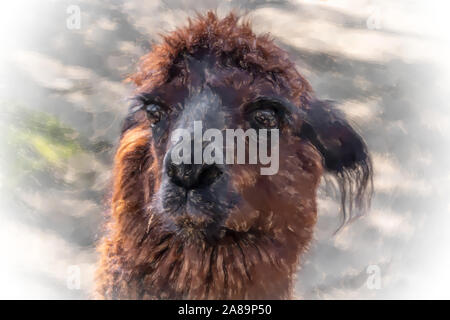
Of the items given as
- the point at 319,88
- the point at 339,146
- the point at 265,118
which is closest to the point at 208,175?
the point at 265,118

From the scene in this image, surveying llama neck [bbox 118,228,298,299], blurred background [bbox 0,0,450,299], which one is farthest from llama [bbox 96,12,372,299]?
blurred background [bbox 0,0,450,299]

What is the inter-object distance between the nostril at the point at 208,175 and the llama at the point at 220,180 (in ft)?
0.13

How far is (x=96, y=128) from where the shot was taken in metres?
2.34

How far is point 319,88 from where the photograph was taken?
7.22 feet

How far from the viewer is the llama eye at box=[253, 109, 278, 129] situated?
164 centimetres

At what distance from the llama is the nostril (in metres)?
0.04

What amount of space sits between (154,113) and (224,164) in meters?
0.43

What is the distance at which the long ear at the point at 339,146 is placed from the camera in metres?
1.83

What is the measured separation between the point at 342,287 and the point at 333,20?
4.51ft

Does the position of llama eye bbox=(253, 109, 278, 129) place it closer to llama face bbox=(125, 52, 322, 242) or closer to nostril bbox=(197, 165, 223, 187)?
llama face bbox=(125, 52, 322, 242)

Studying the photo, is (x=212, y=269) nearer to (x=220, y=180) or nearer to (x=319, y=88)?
(x=220, y=180)

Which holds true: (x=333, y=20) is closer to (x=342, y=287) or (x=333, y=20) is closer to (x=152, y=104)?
(x=152, y=104)

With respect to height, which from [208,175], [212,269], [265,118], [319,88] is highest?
[319,88]

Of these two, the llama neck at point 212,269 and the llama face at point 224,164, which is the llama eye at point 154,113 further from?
the llama neck at point 212,269
